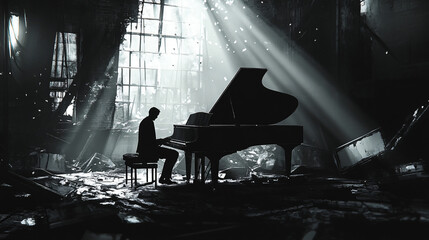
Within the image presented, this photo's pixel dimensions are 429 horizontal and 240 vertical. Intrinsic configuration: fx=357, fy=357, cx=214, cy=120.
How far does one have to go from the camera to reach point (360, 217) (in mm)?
3740

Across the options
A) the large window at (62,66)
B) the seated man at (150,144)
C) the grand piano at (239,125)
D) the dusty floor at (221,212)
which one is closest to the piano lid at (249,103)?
the grand piano at (239,125)

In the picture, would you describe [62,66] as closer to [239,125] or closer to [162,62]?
[162,62]

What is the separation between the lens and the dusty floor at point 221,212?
3.17 meters

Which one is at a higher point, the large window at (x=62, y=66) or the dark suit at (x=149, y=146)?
the large window at (x=62, y=66)

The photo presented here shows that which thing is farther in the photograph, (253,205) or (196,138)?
(196,138)

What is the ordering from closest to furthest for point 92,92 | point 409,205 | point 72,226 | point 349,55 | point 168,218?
1. point 72,226
2. point 168,218
3. point 409,205
4. point 349,55
5. point 92,92

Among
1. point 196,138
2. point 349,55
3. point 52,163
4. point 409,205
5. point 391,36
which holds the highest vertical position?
point 391,36

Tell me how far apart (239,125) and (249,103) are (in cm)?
54

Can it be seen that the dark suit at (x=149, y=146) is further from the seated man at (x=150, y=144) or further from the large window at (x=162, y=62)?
the large window at (x=162, y=62)

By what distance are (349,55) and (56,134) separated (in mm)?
8041

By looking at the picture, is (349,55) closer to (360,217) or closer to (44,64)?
(360,217)

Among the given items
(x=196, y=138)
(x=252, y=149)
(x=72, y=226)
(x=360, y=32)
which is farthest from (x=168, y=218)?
(x=360, y=32)

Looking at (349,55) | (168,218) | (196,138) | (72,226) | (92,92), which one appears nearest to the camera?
(72,226)

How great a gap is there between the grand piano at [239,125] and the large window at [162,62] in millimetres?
4965
